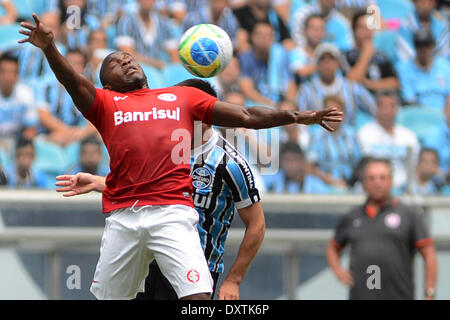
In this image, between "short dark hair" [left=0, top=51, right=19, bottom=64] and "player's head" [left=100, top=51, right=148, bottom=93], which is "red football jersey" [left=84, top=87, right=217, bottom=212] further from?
"short dark hair" [left=0, top=51, right=19, bottom=64]

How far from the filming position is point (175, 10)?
1034cm

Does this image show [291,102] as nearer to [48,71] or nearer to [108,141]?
[48,71]

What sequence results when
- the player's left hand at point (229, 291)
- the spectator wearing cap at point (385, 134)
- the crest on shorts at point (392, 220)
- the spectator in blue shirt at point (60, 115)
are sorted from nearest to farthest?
1. the player's left hand at point (229, 291)
2. the crest on shorts at point (392, 220)
3. the spectator in blue shirt at point (60, 115)
4. the spectator wearing cap at point (385, 134)

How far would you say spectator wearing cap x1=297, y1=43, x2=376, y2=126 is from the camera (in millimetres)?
9891

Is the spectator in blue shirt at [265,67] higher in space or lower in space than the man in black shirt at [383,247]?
higher

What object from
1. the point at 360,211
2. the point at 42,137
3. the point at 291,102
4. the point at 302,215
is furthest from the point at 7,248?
the point at 291,102

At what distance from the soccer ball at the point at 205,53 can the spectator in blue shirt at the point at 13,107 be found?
399 centimetres

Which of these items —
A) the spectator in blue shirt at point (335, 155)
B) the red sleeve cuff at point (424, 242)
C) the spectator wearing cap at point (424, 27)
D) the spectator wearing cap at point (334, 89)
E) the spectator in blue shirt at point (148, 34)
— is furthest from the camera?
the spectator wearing cap at point (424, 27)

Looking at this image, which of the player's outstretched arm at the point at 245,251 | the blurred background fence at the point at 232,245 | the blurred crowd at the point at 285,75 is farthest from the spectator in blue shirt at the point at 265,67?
the player's outstretched arm at the point at 245,251

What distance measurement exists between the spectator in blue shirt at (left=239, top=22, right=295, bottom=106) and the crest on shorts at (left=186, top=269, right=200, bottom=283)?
5.47 meters

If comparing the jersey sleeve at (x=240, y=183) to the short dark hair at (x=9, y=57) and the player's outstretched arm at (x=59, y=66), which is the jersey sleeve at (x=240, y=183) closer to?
the player's outstretched arm at (x=59, y=66)

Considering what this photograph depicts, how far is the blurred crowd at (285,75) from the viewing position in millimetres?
9055

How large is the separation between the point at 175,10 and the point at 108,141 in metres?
5.78

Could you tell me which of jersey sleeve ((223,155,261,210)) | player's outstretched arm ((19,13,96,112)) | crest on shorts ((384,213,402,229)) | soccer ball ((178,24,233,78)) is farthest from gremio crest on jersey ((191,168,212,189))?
crest on shorts ((384,213,402,229))
